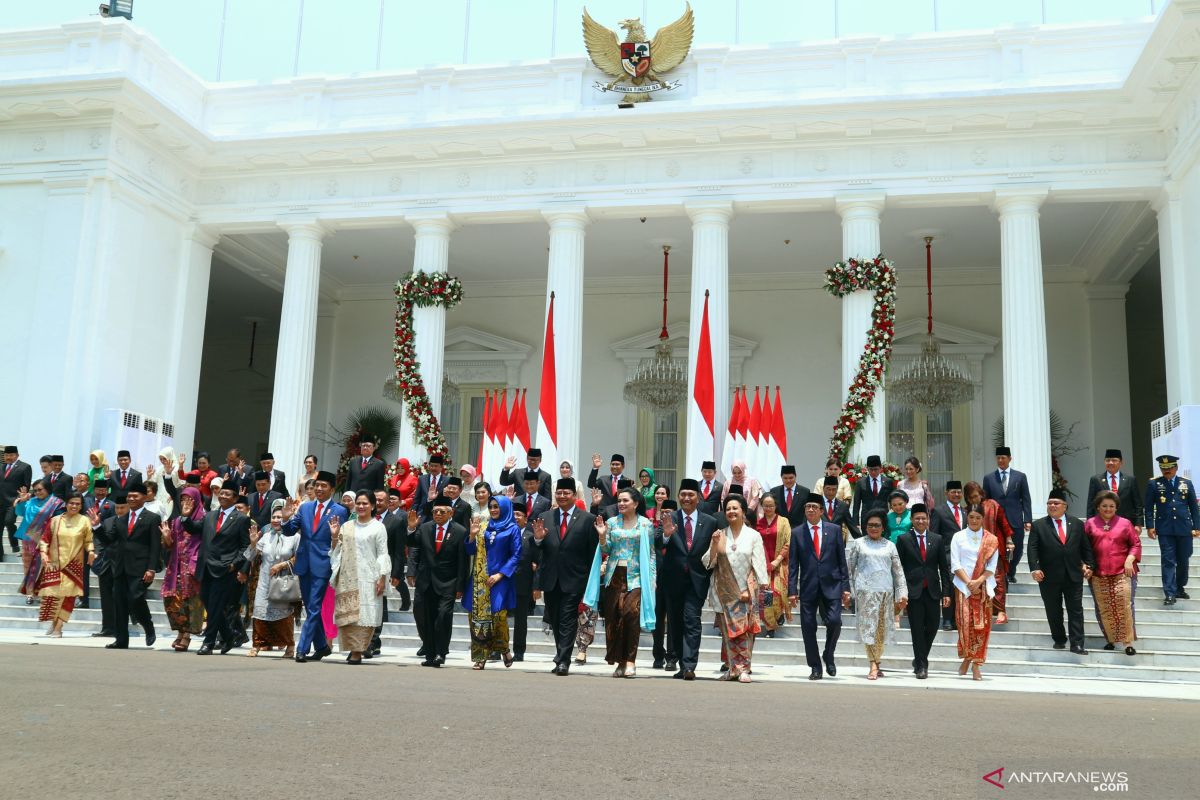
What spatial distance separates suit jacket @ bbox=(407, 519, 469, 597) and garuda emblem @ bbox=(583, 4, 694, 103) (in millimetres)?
9349

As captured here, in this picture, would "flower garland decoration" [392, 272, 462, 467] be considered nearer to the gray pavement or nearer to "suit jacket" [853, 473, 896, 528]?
"suit jacket" [853, 473, 896, 528]

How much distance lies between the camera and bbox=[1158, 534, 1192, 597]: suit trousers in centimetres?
1143

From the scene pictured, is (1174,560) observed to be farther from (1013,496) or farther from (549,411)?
(549,411)

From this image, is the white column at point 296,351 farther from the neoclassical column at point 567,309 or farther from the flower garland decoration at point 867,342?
the flower garland decoration at point 867,342

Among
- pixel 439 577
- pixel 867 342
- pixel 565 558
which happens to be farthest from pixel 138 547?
pixel 867 342

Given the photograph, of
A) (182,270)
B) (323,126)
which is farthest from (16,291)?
(323,126)

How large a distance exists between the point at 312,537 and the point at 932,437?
1370 cm

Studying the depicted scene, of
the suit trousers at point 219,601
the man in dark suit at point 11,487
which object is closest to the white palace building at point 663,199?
the man in dark suit at point 11,487

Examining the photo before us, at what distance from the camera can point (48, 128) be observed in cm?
1688

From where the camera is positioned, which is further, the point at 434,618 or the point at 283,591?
the point at 283,591

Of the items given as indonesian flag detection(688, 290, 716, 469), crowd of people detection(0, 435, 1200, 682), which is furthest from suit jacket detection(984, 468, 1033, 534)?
indonesian flag detection(688, 290, 716, 469)

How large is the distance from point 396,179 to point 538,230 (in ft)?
9.14

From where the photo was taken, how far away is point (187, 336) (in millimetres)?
18359

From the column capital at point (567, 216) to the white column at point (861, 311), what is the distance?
4.03 meters
